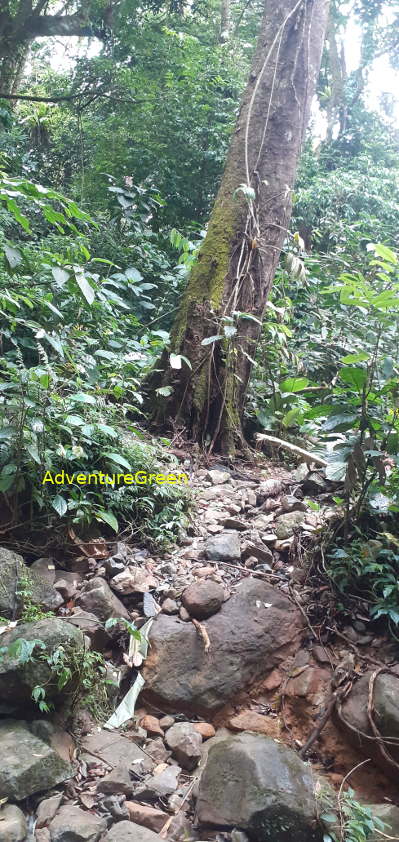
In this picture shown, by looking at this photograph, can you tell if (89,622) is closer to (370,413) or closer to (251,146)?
(370,413)

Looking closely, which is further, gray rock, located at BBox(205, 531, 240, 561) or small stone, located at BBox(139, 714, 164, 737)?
gray rock, located at BBox(205, 531, 240, 561)

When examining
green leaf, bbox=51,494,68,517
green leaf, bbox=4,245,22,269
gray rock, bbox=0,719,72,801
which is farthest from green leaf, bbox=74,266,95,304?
gray rock, bbox=0,719,72,801

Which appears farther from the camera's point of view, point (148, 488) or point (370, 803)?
point (148, 488)

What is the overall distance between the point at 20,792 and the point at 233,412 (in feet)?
9.32

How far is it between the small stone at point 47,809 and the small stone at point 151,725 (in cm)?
51

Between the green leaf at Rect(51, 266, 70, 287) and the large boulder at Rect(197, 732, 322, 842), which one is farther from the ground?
the green leaf at Rect(51, 266, 70, 287)

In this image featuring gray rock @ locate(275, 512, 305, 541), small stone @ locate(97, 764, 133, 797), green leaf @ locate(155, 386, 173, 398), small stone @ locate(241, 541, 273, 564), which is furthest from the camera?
green leaf @ locate(155, 386, 173, 398)

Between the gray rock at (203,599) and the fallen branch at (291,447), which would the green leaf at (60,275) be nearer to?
the gray rock at (203,599)

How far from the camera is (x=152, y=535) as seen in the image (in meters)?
3.19

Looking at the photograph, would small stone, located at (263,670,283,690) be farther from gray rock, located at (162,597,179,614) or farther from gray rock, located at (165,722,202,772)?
gray rock, located at (162,597,179,614)

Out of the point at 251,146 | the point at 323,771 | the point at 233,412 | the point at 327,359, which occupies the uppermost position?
the point at 251,146

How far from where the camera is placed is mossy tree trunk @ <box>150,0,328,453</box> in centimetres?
418

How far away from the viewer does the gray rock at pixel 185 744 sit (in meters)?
2.29

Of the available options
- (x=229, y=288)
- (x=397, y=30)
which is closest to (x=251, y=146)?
(x=229, y=288)
